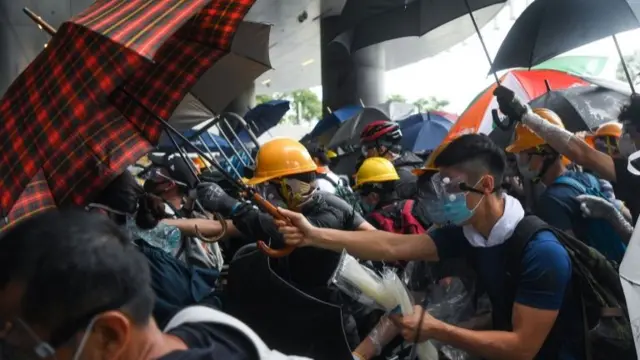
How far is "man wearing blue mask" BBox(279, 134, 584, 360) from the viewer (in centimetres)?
298

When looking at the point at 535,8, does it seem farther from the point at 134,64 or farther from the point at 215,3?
the point at 134,64

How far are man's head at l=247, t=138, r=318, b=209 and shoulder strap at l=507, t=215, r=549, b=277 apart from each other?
1547mm

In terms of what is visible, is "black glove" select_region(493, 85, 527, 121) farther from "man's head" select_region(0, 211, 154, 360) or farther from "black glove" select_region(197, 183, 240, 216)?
"man's head" select_region(0, 211, 154, 360)

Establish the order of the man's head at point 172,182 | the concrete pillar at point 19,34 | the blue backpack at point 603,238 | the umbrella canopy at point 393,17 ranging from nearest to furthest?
the blue backpack at point 603,238 < the man's head at point 172,182 < the umbrella canopy at point 393,17 < the concrete pillar at point 19,34

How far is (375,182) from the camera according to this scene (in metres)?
6.80

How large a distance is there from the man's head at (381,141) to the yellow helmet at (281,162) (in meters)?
3.96

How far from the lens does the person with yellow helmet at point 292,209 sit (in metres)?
3.80

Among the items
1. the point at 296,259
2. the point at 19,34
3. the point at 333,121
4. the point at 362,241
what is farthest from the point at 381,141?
the point at 19,34

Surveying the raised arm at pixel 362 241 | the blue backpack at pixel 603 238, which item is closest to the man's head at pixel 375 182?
the blue backpack at pixel 603 238

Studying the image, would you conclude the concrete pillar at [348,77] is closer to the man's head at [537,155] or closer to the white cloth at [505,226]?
the man's head at [537,155]

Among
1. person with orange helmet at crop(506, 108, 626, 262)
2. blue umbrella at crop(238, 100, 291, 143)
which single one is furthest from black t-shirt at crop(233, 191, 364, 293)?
blue umbrella at crop(238, 100, 291, 143)

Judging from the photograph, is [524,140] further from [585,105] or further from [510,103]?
[585,105]

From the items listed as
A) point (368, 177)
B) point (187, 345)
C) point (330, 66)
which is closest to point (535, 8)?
point (368, 177)

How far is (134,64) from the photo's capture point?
3.08 metres
